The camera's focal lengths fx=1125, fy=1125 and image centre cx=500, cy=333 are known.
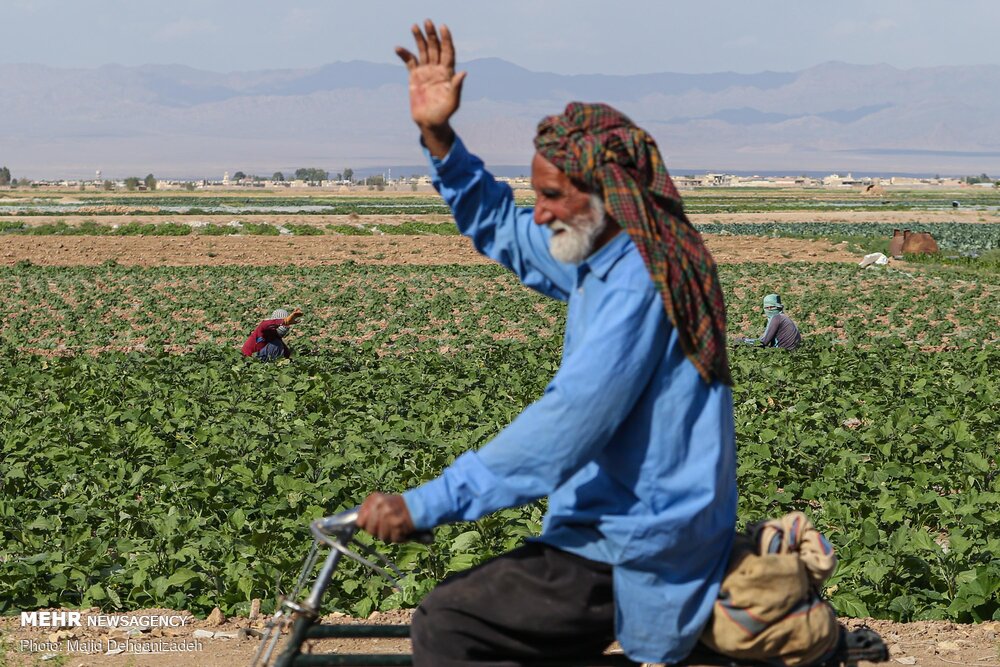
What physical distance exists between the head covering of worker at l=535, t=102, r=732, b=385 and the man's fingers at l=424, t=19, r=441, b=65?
1.62 ft

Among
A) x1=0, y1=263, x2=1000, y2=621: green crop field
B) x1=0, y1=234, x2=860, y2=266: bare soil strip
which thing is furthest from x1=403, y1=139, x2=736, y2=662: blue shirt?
x1=0, y1=234, x2=860, y2=266: bare soil strip

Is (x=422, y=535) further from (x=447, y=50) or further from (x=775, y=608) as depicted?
→ (x=447, y=50)

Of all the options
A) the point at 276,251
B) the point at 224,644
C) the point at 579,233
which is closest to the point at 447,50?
the point at 579,233

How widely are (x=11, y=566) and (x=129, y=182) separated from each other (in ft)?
601

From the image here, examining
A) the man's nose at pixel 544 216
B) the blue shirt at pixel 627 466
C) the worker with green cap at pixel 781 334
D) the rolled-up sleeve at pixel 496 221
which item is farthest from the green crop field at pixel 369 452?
the man's nose at pixel 544 216

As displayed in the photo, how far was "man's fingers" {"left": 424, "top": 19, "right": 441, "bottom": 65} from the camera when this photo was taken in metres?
3.19

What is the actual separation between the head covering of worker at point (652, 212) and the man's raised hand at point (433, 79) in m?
0.41

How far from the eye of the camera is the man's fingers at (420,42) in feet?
10.5

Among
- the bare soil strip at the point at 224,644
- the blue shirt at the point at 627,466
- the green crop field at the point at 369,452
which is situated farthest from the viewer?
the green crop field at the point at 369,452

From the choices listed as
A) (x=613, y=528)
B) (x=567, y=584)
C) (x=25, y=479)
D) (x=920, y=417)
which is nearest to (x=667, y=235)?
(x=613, y=528)

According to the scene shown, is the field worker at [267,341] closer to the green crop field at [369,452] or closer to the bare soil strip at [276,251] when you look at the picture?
the green crop field at [369,452]

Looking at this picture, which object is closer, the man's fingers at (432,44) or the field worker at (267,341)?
the man's fingers at (432,44)

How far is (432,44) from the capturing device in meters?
3.21

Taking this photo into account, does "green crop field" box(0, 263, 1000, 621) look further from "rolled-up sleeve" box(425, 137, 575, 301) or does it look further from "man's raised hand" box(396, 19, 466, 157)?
"man's raised hand" box(396, 19, 466, 157)
